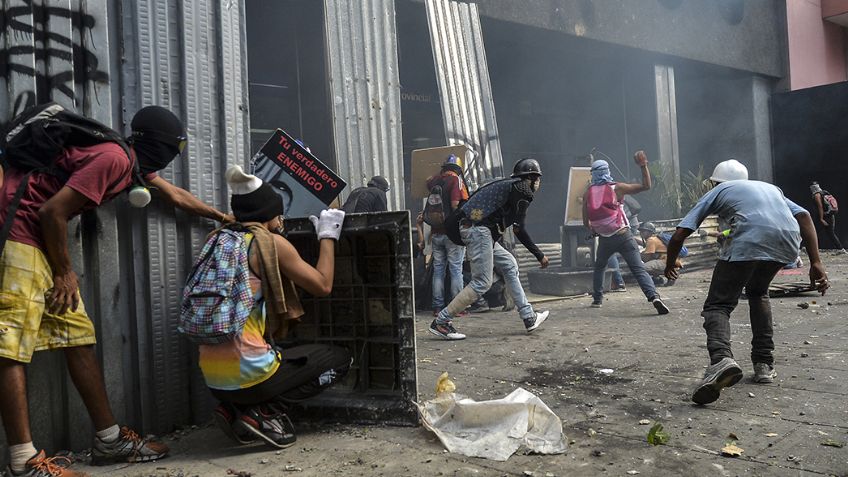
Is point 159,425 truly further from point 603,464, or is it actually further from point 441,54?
point 441,54

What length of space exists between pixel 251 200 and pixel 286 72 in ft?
22.8

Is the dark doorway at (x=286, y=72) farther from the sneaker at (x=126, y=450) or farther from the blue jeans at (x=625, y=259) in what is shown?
the sneaker at (x=126, y=450)

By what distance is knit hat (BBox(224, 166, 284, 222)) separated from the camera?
3611mm

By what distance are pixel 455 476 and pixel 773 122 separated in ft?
59.5

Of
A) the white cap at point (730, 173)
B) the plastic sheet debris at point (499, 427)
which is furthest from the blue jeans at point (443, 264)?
the plastic sheet debris at point (499, 427)

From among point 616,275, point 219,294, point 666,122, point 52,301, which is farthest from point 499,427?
point 666,122

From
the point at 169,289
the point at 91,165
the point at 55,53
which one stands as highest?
the point at 55,53

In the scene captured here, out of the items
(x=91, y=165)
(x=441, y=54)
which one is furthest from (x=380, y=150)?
(x=91, y=165)

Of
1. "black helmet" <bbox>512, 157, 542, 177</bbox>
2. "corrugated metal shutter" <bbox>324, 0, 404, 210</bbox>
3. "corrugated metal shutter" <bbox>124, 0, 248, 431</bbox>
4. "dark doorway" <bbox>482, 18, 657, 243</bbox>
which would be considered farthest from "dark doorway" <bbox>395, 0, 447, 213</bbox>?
"corrugated metal shutter" <bbox>124, 0, 248, 431</bbox>

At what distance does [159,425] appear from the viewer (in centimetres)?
404

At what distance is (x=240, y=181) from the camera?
3592 millimetres

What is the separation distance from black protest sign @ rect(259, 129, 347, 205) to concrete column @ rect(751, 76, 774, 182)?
635 inches

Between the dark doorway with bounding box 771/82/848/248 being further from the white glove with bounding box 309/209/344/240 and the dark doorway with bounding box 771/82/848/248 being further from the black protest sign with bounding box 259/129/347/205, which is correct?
the white glove with bounding box 309/209/344/240

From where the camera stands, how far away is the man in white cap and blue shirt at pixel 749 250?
14.9 ft
